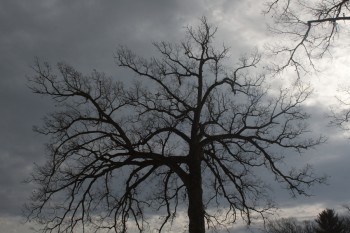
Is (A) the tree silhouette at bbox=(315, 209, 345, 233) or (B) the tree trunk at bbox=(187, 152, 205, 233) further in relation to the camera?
(A) the tree silhouette at bbox=(315, 209, 345, 233)

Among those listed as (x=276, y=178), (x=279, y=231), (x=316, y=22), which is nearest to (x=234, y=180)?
(x=276, y=178)

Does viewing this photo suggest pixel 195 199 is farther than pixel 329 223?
No

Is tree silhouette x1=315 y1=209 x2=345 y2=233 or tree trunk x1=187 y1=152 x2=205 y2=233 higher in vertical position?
tree silhouette x1=315 y1=209 x2=345 y2=233

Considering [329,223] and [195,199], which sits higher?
[329,223]

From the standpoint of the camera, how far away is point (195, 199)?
18188mm

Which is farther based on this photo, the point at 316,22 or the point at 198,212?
the point at 198,212

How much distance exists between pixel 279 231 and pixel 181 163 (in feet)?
256

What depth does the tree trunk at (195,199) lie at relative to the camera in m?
17.8

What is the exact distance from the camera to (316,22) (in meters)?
10.8

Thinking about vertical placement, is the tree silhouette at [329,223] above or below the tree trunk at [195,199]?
above

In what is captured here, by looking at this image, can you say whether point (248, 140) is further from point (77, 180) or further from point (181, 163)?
point (77, 180)

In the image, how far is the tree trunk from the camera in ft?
58.4

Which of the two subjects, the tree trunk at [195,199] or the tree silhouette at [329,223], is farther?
the tree silhouette at [329,223]

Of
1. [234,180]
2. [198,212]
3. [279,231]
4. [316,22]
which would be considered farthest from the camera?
[279,231]
